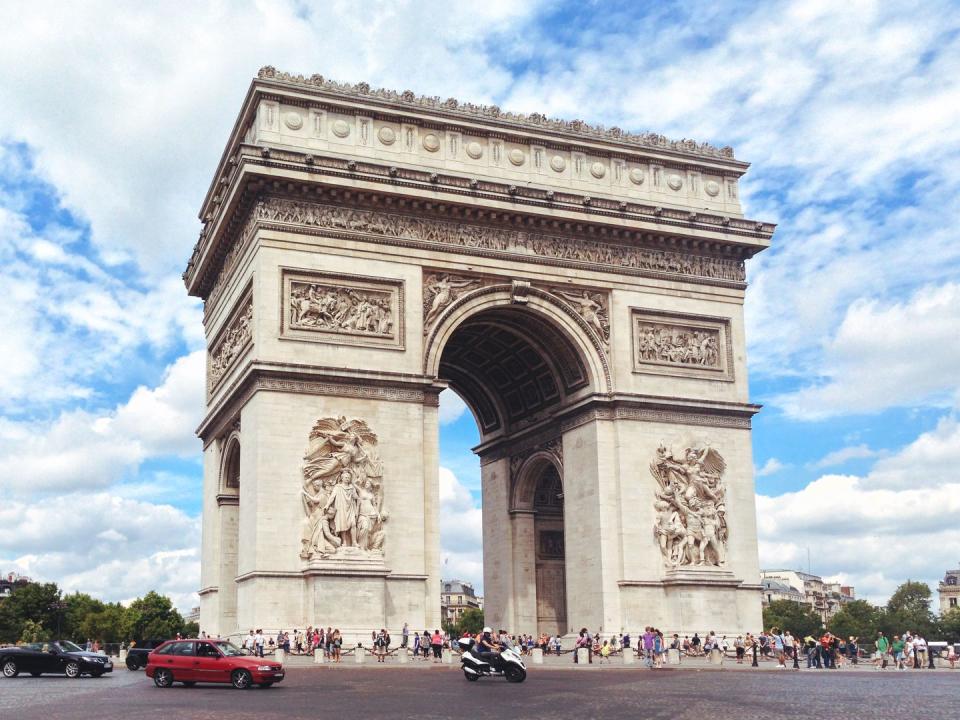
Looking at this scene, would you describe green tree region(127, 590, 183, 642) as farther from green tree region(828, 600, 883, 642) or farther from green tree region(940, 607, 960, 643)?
green tree region(940, 607, 960, 643)

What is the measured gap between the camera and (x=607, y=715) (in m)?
17.1

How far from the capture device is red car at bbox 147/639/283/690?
25.4m

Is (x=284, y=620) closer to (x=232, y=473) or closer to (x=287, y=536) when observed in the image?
(x=287, y=536)

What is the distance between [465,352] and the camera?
4531 cm

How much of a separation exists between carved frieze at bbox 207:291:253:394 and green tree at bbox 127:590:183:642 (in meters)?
58.0

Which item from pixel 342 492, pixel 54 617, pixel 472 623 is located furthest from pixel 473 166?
pixel 472 623

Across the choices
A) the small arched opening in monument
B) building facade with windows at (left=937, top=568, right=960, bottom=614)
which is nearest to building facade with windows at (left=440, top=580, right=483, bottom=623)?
building facade with windows at (left=937, top=568, right=960, bottom=614)

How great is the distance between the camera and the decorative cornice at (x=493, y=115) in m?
38.0

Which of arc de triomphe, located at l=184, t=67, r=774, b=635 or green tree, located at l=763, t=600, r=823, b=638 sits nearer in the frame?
arc de triomphe, located at l=184, t=67, r=774, b=635

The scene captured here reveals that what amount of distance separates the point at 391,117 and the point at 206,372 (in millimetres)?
13374

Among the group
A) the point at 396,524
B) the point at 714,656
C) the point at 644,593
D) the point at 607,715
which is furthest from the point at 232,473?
the point at 607,715

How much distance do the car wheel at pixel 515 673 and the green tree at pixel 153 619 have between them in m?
75.0

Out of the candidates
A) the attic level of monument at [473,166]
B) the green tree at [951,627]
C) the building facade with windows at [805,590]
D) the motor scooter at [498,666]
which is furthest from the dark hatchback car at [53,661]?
the building facade with windows at [805,590]

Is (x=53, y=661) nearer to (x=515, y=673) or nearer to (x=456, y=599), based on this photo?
(x=515, y=673)
